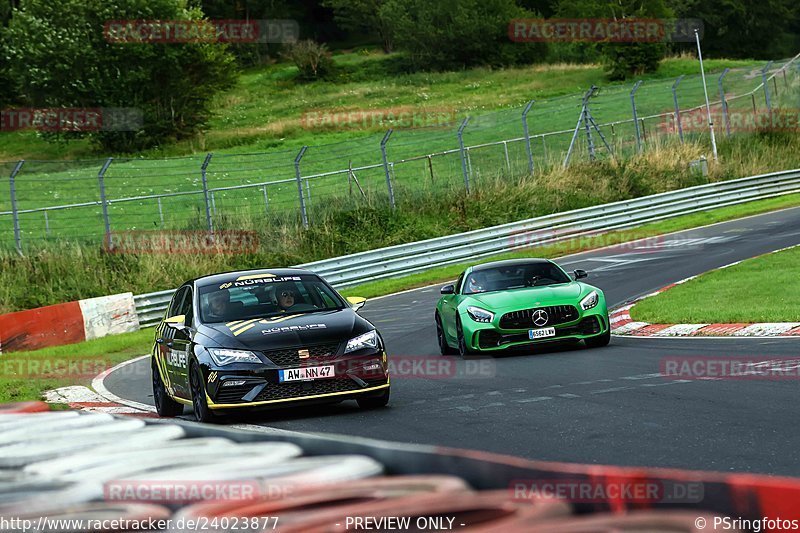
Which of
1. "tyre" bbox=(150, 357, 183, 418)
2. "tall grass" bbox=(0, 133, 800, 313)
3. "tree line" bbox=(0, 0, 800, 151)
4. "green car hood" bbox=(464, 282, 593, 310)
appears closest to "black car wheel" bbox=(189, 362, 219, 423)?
"tyre" bbox=(150, 357, 183, 418)

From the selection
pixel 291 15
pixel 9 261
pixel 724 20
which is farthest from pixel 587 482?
pixel 291 15

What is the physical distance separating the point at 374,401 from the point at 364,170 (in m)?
36.7

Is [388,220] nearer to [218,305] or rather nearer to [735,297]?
[735,297]

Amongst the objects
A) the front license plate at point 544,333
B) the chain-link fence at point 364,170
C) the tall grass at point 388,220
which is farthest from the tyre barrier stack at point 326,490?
the tall grass at point 388,220

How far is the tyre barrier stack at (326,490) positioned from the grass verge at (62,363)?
11056 millimetres

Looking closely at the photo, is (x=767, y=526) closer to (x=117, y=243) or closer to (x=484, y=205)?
(x=117, y=243)

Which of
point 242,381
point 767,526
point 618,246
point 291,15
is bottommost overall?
point 618,246

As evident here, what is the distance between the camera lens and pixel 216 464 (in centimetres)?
415

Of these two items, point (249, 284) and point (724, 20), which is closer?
point (249, 284)

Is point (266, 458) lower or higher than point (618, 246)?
higher

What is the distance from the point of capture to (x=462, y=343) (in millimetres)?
15477

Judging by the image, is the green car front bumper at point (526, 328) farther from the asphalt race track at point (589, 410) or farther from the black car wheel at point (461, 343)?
the asphalt race track at point (589, 410)

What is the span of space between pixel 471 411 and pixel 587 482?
24.6 feet

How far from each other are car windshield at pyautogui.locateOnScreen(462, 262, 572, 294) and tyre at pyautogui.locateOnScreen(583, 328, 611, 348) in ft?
4.15
